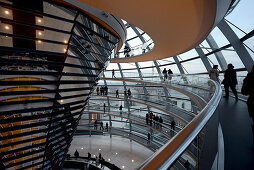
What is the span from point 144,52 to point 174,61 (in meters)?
4.47

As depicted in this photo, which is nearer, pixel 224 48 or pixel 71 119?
pixel 71 119

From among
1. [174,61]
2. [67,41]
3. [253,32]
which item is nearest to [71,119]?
[67,41]

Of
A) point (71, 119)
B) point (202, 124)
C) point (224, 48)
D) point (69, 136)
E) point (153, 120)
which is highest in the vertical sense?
point (224, 48)

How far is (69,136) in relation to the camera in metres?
5.89

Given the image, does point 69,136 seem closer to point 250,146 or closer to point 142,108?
point 250,146

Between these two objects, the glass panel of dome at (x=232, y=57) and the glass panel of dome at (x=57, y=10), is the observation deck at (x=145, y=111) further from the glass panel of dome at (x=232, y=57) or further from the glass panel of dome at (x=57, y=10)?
the glass panel of dome at (x=57, y=10)

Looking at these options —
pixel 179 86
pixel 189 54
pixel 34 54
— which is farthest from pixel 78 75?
pixel 189 54

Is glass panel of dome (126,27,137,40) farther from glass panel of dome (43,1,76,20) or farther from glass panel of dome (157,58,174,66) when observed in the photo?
glass panel of dome (43,1,76,20)

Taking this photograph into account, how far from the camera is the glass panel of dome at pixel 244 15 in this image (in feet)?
25.1

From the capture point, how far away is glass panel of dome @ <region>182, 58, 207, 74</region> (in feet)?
46.3

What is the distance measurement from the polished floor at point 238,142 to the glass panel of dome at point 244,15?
5923mm

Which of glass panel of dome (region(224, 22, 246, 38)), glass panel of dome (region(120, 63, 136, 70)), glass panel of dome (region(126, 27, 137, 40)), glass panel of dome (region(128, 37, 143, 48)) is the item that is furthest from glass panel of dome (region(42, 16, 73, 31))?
glass panel of dome (region(120, 63, 136, 70))

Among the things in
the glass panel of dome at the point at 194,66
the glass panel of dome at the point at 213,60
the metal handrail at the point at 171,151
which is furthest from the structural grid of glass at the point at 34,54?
the glass panel of dome at the point at 194,66

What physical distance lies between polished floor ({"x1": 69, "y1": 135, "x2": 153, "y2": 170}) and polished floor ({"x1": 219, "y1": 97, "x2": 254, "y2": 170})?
14192mm
